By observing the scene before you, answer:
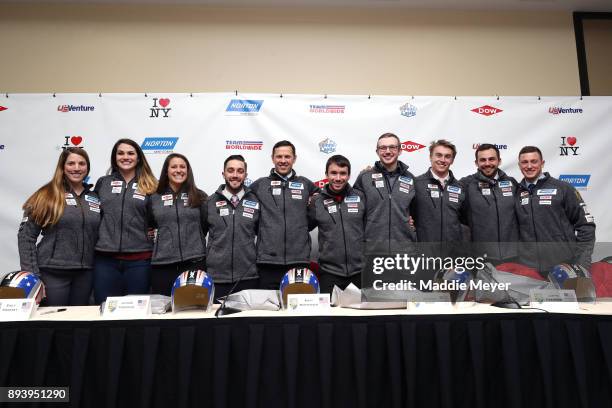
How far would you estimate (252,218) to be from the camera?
3.24 metres

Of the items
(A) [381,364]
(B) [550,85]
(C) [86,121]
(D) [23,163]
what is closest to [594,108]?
(B) [550,85]

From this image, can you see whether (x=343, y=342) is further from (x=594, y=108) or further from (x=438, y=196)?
(x=594, y=108)

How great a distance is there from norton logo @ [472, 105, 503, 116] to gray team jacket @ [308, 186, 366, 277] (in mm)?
1760

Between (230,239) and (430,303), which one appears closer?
(430,303)

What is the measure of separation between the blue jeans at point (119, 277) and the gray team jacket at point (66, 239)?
0.10 metres

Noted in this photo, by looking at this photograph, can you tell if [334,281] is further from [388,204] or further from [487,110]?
[487,110]

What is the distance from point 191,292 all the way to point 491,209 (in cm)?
261

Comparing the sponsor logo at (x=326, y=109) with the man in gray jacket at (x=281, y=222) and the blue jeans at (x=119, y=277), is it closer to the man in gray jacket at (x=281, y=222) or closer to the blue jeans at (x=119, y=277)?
the man in gray jacket at (x=281, y=222)

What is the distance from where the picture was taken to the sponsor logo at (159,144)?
4.01m

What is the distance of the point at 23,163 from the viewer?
3928mm

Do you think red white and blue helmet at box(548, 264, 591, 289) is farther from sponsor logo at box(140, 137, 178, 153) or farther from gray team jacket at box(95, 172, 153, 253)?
sponsor logo at box(140, 137, 178, 153)

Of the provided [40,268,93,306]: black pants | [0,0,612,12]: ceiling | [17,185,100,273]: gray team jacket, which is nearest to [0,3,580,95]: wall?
[0,0,612,12]: ceiling

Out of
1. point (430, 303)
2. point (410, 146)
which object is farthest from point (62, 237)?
point (410, 146)

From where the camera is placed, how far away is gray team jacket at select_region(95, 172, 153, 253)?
3113mm
